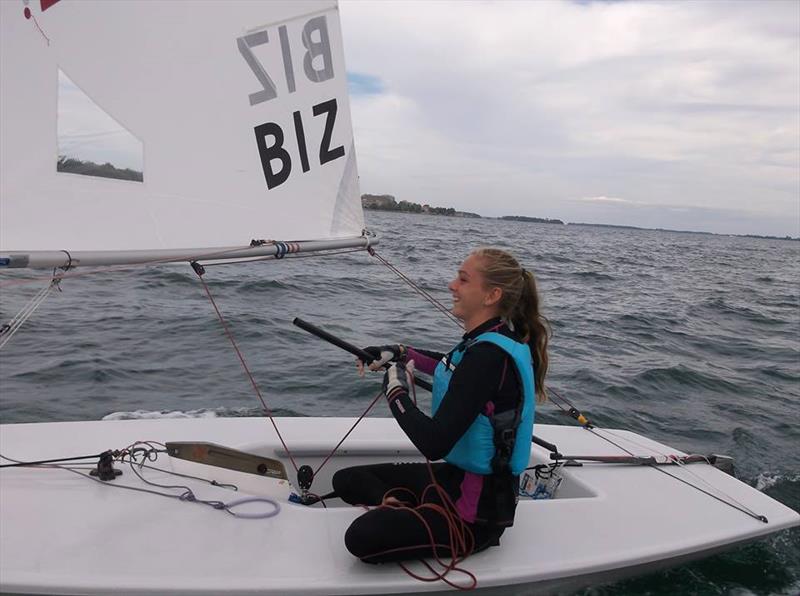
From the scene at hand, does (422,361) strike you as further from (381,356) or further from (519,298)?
(519,298)

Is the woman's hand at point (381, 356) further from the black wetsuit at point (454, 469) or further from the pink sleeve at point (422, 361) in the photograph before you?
the black wetsuit at point (454, 469)

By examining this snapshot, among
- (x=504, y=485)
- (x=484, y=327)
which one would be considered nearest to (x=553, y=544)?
(x=504, y=485)

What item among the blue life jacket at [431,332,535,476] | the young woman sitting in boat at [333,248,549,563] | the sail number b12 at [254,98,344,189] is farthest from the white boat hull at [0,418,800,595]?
the sail number b12 at [254,98,344,189]

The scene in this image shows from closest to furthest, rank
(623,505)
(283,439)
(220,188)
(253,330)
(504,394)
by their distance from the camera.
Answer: (504,394), (220,188), (623,505), (283,439), (253,330)

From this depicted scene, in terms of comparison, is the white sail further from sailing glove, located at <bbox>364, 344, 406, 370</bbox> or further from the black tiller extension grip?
sailing glove, located at <bbox>364, 344, 406, 370</bbox>

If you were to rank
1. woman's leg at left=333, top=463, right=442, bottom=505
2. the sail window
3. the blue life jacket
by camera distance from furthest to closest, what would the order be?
woman's leg at left=333, top=463, right=442, bottom=505
the sail window
the blue life jacket

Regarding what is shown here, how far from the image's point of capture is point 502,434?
2289mm

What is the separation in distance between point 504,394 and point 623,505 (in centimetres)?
122

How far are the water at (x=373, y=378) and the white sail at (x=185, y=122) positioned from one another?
1.92 m

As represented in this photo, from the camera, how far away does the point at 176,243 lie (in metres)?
2.66

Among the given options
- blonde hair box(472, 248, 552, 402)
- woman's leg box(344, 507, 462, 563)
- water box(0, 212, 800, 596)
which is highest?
blonde hair box(472, 248, 552, 402)

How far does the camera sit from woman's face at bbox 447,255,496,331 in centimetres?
238

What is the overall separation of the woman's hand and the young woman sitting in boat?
0.01 metres

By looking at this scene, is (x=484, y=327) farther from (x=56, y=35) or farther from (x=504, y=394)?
(x=56, y=35)
